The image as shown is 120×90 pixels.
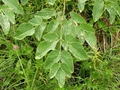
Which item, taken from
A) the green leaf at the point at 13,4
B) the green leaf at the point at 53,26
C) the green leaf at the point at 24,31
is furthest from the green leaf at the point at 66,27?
the green leaf at the point at 13,4

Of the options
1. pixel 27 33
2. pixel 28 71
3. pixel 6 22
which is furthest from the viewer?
pixel 28 71

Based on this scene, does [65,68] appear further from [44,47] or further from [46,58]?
[46,58]

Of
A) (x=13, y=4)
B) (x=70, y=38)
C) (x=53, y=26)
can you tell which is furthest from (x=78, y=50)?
(x=13, y=4)

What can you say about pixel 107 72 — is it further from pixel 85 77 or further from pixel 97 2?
pixel 97 2

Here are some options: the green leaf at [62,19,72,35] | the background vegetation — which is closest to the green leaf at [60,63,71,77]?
the green leaf at [62,19,72,35]

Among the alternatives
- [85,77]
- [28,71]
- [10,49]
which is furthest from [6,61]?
[85,77]

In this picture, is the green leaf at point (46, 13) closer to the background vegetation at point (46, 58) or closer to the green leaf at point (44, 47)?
the background vegetation at point (46, 58)
